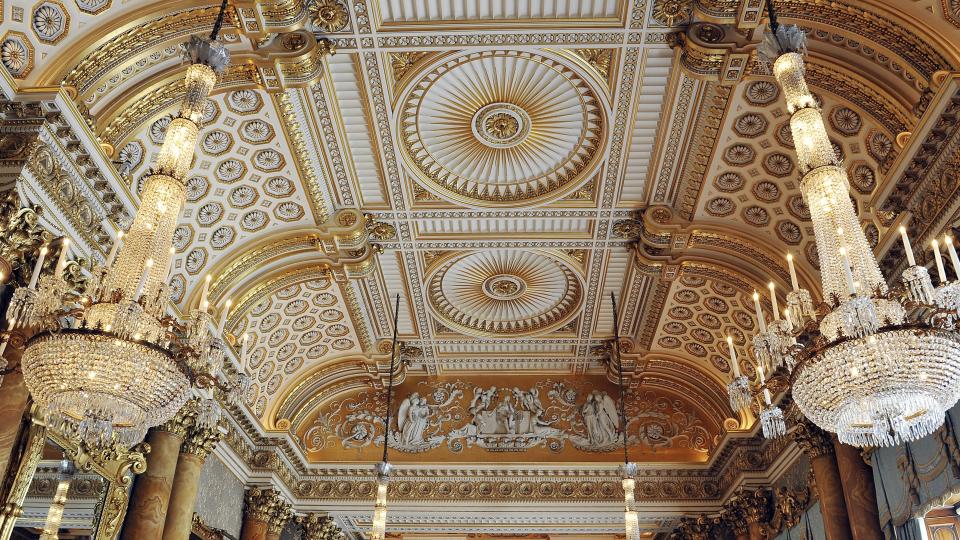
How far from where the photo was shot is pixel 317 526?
12859mm

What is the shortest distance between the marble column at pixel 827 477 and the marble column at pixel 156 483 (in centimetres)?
755

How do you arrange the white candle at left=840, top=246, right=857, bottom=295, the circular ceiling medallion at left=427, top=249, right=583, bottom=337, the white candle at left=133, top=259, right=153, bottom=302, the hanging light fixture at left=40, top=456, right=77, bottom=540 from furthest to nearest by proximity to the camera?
the circular ceiling medallion at left=427, top=249, right=583, bottom=337, the hanging light fixture at left=40, top=456, right=77, bottom=540, the white candle at left=133, top=259, right=153, bottom=302, the white candle at left=840, top=246, right=857, bottom=295

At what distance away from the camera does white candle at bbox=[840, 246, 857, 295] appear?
4279 mm

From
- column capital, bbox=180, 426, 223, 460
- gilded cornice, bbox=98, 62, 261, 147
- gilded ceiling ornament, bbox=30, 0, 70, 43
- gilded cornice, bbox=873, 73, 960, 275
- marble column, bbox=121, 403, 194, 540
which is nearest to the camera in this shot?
gilded cornice, bbox=873, 73, 960, 275

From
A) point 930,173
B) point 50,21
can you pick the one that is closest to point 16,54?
point 50,21

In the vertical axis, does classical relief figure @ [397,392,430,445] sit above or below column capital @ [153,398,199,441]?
above

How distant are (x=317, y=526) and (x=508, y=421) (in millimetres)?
3754

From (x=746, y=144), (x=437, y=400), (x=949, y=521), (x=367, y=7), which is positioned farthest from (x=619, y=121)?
(x=437, y=400)

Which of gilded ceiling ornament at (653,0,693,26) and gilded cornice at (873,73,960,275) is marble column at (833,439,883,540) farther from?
gilded ceiling ornament at (653,0,693,26)

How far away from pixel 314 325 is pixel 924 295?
9.37 metres

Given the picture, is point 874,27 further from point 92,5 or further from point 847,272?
point 92,5

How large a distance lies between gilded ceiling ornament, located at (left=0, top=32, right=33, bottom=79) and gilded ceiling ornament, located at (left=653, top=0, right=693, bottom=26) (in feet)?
17.8

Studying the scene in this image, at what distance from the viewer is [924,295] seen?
168 inches

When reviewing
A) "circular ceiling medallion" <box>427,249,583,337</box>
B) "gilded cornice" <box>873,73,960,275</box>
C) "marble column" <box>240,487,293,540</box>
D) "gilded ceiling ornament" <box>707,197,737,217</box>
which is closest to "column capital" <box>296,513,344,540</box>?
"marble column" <box>240,487,293,540</box>
